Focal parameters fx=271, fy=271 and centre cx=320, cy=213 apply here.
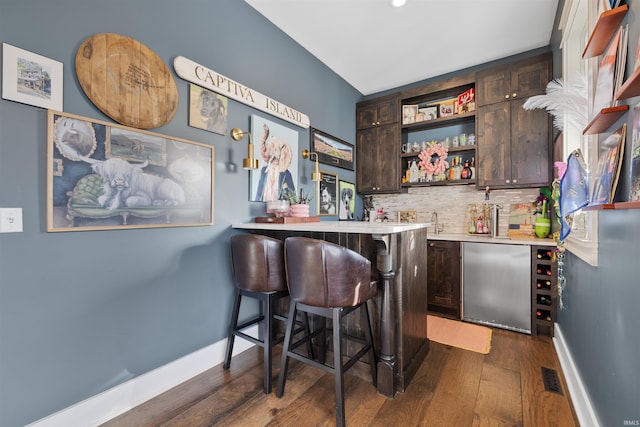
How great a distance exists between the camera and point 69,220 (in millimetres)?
1419

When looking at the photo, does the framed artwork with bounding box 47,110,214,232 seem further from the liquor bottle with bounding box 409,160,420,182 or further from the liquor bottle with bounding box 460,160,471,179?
the liquor bottle with bounding box 460,160,471,179

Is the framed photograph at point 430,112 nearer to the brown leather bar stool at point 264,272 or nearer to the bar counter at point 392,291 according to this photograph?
the bar counter at point 392,291

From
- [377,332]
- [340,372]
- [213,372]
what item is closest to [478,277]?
[377,332]

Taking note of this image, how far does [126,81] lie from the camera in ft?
5.32

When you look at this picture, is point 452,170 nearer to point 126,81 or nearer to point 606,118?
point 606,118

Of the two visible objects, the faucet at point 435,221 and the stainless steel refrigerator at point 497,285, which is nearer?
the stainless steel refrigerator at point 497,285

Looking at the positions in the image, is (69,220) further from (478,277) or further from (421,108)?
(421,108)

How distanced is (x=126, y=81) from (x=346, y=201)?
2.79m

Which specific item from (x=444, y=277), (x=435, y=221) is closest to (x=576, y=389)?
(x=444, y=277)

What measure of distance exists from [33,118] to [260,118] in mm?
1504

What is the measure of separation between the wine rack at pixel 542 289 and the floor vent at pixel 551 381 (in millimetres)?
683

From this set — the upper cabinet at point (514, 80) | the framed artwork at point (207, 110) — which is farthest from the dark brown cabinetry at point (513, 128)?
the framed artwork at point (207, 110)

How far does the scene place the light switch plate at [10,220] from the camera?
123cm

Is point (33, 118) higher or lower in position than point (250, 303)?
higher
